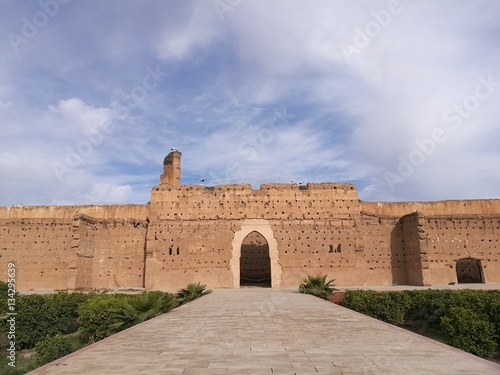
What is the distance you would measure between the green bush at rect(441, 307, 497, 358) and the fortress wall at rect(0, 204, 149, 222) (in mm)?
19187

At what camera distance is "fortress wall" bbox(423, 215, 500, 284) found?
20891 millimetres

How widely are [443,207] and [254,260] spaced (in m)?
13.1

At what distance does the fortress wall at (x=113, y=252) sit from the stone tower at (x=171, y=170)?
11.7 feet

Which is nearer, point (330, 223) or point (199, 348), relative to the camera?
point (199, 348)

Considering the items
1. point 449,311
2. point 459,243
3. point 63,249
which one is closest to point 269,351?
point 449,311

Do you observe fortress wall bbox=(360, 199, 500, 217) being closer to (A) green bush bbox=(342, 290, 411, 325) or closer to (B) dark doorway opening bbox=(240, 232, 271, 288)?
(B) dark doorway opening bbox=(240, 232, 271, 288)

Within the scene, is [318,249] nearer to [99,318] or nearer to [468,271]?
[468,271]

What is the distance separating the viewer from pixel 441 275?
20875 millimetres

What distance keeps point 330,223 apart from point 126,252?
12.1 metres

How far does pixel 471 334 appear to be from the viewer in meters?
8.95

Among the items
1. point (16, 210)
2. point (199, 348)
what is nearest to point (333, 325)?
point (199, 348)

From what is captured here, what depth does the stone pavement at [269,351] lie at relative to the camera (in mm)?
4789

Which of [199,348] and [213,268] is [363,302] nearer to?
[199,348]

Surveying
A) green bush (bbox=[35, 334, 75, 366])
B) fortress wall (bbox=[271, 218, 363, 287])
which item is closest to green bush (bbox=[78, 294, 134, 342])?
green bush (bbox=[35, 334, 75, 366])
